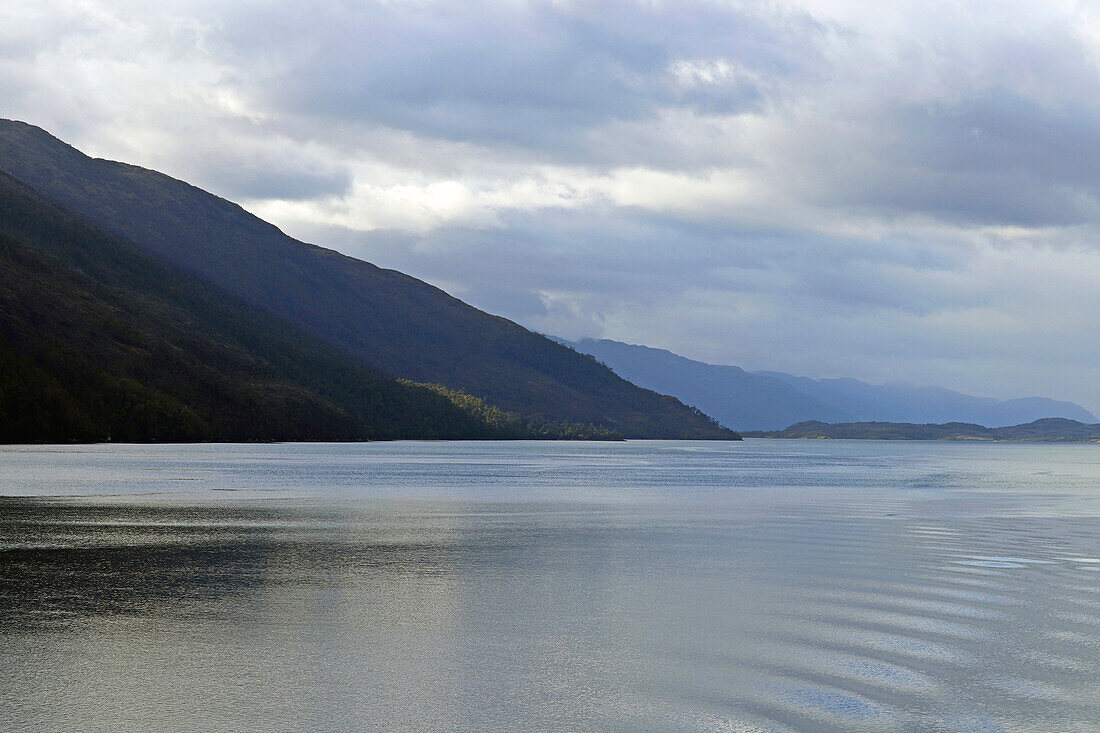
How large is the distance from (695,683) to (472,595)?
Answer: 7881 mm

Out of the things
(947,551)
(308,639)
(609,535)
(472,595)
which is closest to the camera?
(308,639)

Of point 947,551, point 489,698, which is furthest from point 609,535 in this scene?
point 489,698

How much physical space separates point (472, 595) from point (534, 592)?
1299 millimetres

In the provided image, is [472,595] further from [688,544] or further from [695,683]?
[688,544]

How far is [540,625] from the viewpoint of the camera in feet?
59.1

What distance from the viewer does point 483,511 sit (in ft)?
149

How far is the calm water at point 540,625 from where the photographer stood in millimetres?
12664

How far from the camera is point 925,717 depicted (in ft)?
40.8

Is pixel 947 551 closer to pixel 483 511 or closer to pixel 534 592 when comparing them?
pixel 534 592

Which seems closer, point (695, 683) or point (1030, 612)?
point (695, 683)

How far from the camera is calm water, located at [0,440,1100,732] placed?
1266cm

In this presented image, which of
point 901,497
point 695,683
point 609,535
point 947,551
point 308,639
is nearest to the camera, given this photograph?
point 695,683

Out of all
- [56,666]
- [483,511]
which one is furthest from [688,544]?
[56,666]

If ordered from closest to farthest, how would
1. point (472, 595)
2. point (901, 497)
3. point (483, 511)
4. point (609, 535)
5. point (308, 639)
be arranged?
point (308, 639), point (472, 595), point (609, 535), point (483, 511), point (901, 497)
